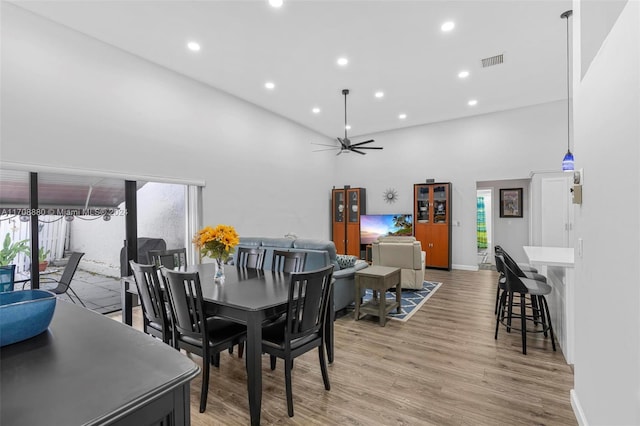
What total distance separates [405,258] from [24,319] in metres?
4.69

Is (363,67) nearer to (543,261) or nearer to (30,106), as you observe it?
(543,261)

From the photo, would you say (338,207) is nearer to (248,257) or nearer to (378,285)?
(378,285)

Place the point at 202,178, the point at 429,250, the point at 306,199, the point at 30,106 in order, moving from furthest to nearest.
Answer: the point at 306,199 < the point at 429,250 < the point at 202,178 < the point at 30,106

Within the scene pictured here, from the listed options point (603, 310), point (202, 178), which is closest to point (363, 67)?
point (202, 178)

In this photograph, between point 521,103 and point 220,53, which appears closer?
point 220,53

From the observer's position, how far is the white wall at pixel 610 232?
48.4 inches

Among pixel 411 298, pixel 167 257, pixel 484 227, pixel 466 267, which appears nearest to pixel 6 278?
pixel 167 257

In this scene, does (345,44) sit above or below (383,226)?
above

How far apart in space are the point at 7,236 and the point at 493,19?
6.15 m

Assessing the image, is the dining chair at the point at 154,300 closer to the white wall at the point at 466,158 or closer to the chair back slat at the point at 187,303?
the chair back slat at the point at 187,303

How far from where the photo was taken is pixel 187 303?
6.97ft

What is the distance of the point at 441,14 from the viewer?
3.48 m

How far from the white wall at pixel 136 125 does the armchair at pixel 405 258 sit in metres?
2.63

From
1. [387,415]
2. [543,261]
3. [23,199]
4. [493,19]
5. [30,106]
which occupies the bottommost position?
[387,415]
